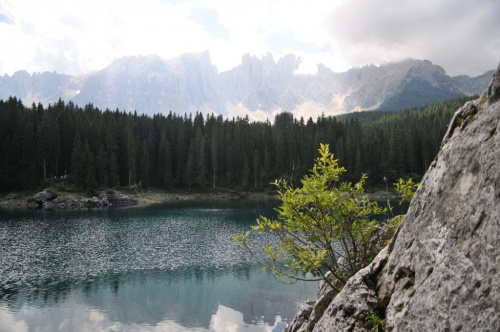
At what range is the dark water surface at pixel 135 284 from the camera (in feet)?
78.7

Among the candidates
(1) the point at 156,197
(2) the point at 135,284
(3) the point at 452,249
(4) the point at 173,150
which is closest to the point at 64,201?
(1) the point at 156,197

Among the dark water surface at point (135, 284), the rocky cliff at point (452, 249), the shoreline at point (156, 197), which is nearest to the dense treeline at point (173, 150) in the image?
the shoreline at point (156, 197)

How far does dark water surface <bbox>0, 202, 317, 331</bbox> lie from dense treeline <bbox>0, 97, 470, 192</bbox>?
53400 millimetres

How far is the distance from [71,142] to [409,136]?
401 ft

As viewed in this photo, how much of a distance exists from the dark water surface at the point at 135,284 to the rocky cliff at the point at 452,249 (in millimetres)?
17723

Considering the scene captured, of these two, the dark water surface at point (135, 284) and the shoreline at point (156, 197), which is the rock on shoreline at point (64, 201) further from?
the dark water surface at point (135, 284)

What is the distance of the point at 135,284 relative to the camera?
103 ft

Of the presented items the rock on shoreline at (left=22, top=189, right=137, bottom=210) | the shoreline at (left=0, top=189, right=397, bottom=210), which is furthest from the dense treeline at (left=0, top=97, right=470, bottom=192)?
the rock on shoreline at (left=22, top=189, right=137, bottom=210)

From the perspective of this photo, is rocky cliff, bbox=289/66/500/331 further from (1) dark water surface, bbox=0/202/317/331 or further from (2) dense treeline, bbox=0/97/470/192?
(2) dense treeline, bbox=0/97/470/192

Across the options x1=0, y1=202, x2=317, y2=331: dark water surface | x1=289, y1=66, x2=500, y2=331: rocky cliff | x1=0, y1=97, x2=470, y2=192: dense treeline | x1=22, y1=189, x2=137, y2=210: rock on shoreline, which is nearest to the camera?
x1=289, y1=66, x2=500, y2=331: rocky cliff

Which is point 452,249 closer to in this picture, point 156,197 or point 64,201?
point 64,201

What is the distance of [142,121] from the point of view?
146875 mm

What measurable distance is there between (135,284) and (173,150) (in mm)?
114698

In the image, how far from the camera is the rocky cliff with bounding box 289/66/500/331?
4.17 metres
